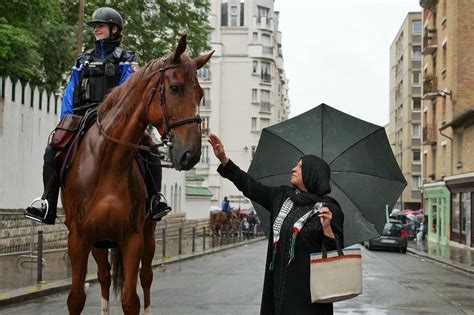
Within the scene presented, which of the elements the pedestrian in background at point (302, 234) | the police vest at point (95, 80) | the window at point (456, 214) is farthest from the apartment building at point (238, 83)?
the pedestrian in background at point (302, 234)

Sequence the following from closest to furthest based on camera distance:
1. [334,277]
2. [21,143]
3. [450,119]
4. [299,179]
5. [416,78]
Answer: [334,277] < [299,179] < [21,143] < [450,119] < [416,78]

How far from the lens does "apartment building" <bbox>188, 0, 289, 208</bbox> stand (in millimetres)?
94000

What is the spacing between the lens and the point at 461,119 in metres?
44.2

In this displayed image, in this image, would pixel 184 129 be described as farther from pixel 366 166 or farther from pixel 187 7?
pixel 187 7

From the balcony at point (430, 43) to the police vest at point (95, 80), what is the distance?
49.1 m

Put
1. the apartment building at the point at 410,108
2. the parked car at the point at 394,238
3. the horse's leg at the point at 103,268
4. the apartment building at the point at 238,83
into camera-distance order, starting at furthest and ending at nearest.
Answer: the apartment building at the point at 238,83, the apartment building at the point at 410,108, the parked car at the point at 394,238, the horse's leg at the point at 103,268

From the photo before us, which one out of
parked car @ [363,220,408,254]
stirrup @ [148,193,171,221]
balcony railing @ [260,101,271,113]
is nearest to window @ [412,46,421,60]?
balcony railing @ [260,101,271,113]

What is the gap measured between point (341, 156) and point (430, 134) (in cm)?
4978

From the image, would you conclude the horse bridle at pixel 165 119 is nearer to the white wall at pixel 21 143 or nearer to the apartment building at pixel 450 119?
the white wall at pixel 21 143

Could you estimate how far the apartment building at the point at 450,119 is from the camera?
4494 cm

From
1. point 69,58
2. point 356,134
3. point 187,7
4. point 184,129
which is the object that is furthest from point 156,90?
point 187,7

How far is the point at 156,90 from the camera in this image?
6.46 metres

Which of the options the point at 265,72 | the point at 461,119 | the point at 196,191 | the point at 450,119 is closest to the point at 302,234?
the point at 461,119

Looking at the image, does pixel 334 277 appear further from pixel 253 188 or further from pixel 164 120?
pixel 164 120
